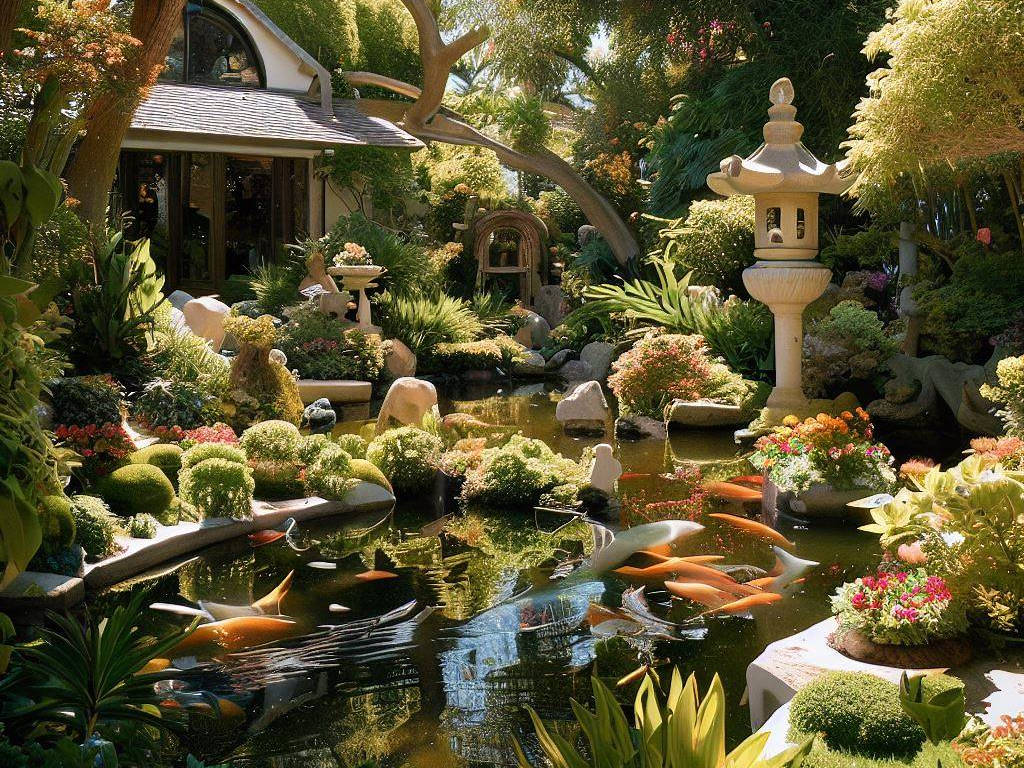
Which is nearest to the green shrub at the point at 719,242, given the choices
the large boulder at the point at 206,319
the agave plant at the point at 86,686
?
the large boulder at the point at 206,319

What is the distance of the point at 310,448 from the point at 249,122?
32.0 ft

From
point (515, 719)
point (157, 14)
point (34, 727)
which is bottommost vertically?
point (515, 719)

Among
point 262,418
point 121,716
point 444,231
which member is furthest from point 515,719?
point 444,231

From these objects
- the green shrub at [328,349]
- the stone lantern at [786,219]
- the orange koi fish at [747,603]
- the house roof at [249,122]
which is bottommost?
the orange koi fish at [747,603]

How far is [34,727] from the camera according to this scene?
3.38 m

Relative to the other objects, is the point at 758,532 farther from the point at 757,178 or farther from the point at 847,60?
the point at 847,60

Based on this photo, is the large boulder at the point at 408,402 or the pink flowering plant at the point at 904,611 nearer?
the pink flowering plant at the point at 904,611

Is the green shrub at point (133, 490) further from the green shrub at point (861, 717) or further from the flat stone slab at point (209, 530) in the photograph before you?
the green shrub at point (861, 717)

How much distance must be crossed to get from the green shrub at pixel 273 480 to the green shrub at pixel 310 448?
213 mm

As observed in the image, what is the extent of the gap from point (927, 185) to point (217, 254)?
11606 millimetres

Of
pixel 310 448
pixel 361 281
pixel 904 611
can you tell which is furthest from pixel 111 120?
pixel 904 611

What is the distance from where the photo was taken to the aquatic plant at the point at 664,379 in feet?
39.0

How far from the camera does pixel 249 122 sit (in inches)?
664

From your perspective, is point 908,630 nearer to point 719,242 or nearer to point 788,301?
point 788,301
